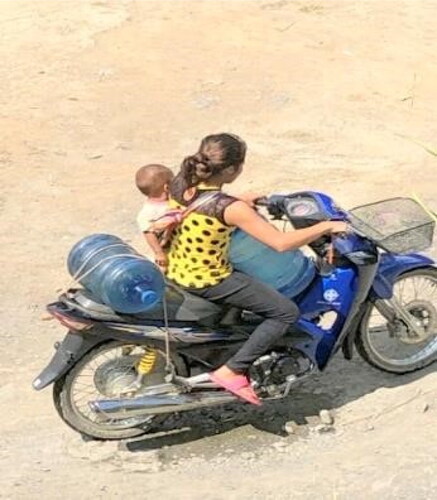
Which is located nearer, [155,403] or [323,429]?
[155,403]

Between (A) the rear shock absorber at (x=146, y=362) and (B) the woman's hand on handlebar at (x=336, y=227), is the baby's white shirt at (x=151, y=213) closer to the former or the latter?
(A) the rear shock absorber at (x=146, y=362)

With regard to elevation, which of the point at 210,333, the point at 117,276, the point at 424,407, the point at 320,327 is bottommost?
the point at 424,407

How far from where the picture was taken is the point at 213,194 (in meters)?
5.66

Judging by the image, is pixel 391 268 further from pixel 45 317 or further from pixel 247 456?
pixel 45 317

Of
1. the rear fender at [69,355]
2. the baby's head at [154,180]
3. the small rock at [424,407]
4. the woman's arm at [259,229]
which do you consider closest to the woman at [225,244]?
the woman's arm at [259,229]

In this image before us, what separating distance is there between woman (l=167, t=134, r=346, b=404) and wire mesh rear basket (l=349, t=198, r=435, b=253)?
14.2 inches

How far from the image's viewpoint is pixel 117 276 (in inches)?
223

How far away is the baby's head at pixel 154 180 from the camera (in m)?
6.09

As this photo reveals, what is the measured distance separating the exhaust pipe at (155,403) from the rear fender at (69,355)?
302 mm

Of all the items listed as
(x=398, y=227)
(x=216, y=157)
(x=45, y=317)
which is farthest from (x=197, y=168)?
(x=45, y=317)

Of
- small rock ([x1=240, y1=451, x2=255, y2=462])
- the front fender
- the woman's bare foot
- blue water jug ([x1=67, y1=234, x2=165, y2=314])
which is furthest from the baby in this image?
the front fender

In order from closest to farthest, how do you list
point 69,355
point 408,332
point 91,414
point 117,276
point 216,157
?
1. point 216,157
2. point 117,276
3. point 69,355
4. point 91,414
5. point 408,332

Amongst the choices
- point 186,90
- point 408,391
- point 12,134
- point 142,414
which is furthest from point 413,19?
point 142,414

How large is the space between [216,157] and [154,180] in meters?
0.64
